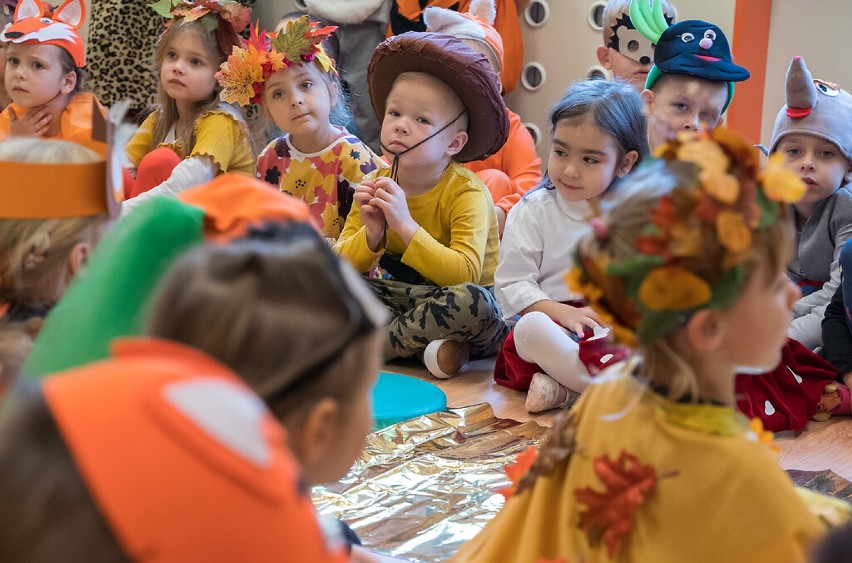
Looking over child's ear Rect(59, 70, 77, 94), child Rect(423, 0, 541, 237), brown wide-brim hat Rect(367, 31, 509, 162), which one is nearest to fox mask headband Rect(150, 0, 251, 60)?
child's ear Rect(59, 70, 77, 94)

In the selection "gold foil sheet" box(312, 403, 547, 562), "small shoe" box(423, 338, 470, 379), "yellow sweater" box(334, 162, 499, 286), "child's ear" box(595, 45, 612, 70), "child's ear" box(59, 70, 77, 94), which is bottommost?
"small shoe" box(423, 338, 470, 379)

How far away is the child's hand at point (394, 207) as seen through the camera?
2373 millimetres

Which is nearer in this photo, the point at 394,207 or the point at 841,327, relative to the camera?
the point at 841,327

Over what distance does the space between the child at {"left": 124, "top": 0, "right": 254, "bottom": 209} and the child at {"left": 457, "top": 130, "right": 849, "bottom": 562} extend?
7.34 ft

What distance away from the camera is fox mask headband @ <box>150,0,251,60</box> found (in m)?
3.18

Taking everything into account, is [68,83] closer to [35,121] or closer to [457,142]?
[35,121]

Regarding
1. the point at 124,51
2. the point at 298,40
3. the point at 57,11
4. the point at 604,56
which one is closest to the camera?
the point at 298,40

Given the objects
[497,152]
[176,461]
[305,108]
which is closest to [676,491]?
[176,461]

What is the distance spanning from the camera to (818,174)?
2.30m

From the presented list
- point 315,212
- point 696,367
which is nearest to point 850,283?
point 696,367

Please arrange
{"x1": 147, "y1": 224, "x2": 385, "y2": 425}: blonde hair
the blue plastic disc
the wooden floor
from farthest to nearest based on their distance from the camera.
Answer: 1. the blue plastic disc
2. the wooden floor
3. {"x1": 147, "y1": 224, "x2": 385, "y2": 425}: blonde hair

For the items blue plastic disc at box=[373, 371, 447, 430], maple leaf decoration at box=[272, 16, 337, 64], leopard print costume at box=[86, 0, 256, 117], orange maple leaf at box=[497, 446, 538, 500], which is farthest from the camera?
leopard print costume at box=[86, 0, 256, 117]

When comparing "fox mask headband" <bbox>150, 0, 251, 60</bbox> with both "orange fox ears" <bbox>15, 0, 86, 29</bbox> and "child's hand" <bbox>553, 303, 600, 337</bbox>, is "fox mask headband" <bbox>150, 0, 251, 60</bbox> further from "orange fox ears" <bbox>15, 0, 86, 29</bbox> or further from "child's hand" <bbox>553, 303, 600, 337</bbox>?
"child's hand" <bbox>553, 303, 600, 337</bbox>

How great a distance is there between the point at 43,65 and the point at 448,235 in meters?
1.60
